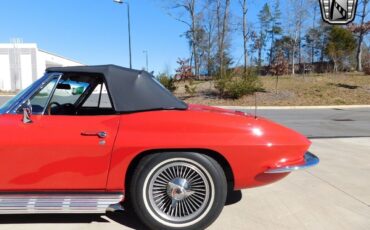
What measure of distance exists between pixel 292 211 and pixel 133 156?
1.80 m

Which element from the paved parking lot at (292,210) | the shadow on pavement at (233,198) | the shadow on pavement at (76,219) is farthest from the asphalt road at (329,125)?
the shadow on pavement at (76,219)

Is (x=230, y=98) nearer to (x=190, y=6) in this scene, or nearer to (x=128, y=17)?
(x=128, y=17)

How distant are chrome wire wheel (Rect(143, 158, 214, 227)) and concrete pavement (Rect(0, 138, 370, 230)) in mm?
260

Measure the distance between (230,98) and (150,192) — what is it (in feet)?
78.5

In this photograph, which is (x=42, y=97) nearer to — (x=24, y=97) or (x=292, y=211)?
(x=24, y=97)

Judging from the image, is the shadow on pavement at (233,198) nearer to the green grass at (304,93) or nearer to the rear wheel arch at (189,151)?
the rear wheel arch at (189,151)

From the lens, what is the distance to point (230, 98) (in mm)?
27000

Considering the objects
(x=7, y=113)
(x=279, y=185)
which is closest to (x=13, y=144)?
(x=7, y=113)

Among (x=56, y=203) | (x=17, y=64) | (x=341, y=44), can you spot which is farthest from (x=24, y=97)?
(x=17, y=64)

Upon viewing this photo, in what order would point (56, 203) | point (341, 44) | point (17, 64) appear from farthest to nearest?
point (17, 64), point (341, 44), point (56, 203)

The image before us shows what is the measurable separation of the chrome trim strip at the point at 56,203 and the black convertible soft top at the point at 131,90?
2.67ft

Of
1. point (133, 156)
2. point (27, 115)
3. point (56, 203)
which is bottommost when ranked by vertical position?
point (56, 203)

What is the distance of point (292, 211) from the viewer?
394 cm

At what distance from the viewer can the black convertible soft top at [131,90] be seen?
3.52 metres
